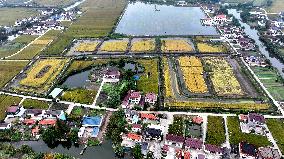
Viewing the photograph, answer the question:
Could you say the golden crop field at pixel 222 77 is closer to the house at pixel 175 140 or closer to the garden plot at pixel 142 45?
the garden plot at pixel 142 45

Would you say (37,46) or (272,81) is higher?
(272,81)

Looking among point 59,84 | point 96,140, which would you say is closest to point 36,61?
point 59,84

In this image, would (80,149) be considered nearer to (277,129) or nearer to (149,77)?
(149,77)

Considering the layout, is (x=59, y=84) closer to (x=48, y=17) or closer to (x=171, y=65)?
(x=171, y=65)

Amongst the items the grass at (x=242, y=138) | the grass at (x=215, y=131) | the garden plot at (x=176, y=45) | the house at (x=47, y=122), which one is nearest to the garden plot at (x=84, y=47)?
the garden plot at (x=176, y=45)

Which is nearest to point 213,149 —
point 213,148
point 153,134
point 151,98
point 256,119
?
point 213,148

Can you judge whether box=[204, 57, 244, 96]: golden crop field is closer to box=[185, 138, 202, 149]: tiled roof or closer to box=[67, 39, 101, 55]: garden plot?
box=[185, 138, 202, 149]: tiled roof
